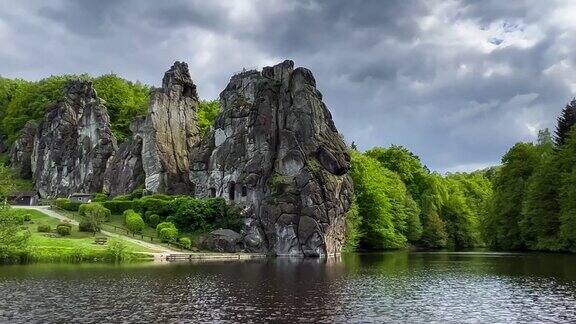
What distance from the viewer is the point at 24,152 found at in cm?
15700

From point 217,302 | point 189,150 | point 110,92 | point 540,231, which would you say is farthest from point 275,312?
point 110,92

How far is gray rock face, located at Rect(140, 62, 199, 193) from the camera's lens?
116 metres

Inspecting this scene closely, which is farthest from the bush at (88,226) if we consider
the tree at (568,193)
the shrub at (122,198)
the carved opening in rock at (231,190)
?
the tree at (568,193)

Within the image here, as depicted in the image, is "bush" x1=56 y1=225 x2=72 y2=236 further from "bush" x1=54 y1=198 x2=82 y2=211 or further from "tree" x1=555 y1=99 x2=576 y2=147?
"tree" x1=555 y1=99 x2=576 y2=147

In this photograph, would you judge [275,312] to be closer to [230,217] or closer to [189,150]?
[230,217]

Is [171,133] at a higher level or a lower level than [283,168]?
higher

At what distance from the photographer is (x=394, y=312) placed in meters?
34.6

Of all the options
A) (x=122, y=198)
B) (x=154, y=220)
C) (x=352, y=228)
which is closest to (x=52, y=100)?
(x=122, y=198)

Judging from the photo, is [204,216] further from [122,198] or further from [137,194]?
[137,194]

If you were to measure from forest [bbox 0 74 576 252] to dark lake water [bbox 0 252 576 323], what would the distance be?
114ft

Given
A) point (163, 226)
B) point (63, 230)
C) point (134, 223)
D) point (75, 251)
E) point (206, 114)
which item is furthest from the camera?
point (206, 114)

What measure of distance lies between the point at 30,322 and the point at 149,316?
6441 millimetres

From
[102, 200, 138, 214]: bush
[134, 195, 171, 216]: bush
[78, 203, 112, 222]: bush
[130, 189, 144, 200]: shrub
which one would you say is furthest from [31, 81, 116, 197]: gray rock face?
[134, 195, 171, 216]: bush

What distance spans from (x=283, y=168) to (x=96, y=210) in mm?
32467
